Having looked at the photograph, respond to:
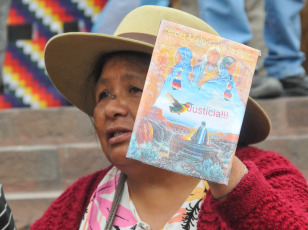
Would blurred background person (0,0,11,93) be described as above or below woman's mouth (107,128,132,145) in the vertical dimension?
below

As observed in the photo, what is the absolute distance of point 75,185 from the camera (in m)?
2.28

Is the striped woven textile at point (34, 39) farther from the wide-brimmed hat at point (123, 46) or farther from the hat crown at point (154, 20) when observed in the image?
the hat crown at point (154, 20)

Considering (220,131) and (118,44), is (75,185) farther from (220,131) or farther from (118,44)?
(220,131)

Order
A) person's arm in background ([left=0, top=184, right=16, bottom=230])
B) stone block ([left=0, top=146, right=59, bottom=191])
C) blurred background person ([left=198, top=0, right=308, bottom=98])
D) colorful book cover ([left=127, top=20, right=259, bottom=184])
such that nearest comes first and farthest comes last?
colorful book cover ([left=127, top=20, right=259, bottom=184]) < person's arm in background ([left=0, top=184, right=16, bottom=230]) < stone block ([left=0, top=146, right=59, bottom=191]) < blurred background person ([left=198, top=0, right=308, bottom=98])

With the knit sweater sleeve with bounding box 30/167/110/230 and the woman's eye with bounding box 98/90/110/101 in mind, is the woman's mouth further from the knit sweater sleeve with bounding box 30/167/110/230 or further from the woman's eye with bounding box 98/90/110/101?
the knit sweater sleeve with bounding box 30/167/110/230

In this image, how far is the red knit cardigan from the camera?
1619 mm

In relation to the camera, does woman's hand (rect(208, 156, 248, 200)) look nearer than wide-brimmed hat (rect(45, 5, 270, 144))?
Yes

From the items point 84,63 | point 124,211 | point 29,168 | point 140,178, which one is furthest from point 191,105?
point 29,168

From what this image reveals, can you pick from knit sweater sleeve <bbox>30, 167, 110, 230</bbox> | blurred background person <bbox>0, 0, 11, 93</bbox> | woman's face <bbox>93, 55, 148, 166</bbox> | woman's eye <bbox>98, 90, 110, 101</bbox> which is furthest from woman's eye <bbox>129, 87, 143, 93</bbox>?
blurred background person <bbox>0, 0, 11, 93</bbox>

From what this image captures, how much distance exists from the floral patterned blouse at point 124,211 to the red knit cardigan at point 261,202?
0.09 meters

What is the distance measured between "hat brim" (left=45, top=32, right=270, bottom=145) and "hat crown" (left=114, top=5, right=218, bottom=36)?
0.07 m

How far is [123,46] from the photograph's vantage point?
6.52ft

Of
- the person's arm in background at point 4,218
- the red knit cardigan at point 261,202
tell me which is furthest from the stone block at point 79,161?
the person's arm in background at point 4,218

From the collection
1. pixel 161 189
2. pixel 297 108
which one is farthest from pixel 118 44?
pixel 297 108
